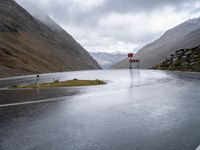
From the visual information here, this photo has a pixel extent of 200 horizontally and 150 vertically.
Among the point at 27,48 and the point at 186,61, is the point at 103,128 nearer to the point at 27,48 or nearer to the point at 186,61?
the point at 186,61

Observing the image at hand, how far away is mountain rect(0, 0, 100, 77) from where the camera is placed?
377ft

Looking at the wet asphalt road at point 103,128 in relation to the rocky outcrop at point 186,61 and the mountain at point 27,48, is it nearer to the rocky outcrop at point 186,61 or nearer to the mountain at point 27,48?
the rocky outcrop at point 186,61

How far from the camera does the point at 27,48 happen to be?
138625 millimetres

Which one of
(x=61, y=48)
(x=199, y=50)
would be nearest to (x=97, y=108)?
(x=199, y=50)

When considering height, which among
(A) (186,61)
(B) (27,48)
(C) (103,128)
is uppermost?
(B) (27,48)

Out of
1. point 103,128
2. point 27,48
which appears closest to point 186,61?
point 103,128

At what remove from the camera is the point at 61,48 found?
183m

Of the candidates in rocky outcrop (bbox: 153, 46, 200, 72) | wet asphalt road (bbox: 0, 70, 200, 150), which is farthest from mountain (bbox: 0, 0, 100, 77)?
wet asphalt road (bbox: 0, 70, 200, 150)

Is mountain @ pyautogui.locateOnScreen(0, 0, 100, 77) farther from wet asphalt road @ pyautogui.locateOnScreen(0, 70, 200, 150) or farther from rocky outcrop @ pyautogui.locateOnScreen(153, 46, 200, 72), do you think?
wet asphalt road @ pyautogui.locateOnScreen(0, 70, 200, 150)

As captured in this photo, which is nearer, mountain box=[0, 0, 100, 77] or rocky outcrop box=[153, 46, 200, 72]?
rocky outcrop box=[153, 46, 200, 72]

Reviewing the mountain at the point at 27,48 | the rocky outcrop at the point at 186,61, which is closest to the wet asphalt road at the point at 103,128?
the rocky outcrop at the point at 186,61

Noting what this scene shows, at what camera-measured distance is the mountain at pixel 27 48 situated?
115 m

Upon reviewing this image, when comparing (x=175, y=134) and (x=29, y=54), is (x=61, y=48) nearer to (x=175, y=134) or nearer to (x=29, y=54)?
(x=29, y=54)

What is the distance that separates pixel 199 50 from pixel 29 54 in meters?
96.8
